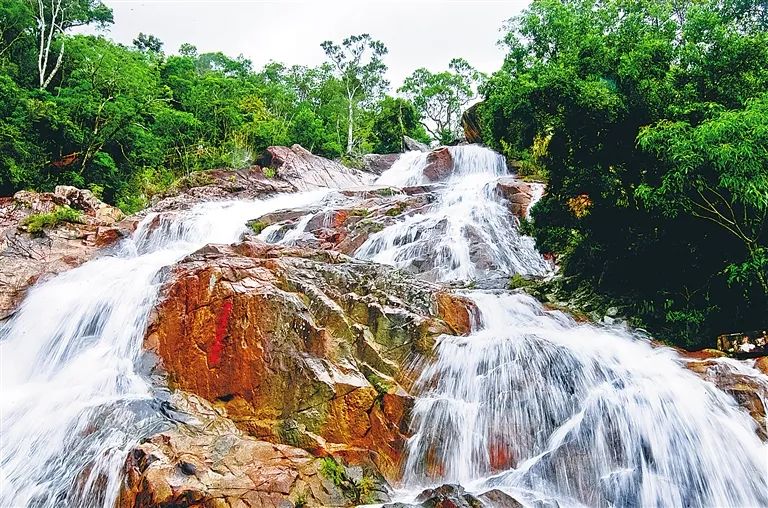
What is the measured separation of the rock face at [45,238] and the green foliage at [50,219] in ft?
0.29

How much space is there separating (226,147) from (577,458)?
78.0 feet

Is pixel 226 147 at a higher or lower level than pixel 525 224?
higher

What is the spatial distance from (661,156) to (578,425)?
4746mm

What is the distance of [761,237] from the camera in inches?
327

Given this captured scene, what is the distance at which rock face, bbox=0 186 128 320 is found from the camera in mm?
11508

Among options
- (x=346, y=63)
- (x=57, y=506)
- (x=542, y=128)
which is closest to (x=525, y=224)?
(x=542, y=128)

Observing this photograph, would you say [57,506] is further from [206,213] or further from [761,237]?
[206,213]

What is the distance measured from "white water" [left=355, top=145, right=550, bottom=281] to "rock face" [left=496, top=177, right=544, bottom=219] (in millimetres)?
292

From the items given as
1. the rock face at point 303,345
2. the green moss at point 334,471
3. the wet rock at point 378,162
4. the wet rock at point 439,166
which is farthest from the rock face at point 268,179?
the green moss at point 334,471

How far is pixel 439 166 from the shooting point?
25.2m

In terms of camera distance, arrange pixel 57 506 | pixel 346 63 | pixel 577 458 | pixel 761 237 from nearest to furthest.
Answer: pixel 57 506, pixel 577 458, pixel 761 237, pixel 346 63

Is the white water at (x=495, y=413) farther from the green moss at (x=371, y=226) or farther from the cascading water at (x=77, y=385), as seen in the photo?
the green moss at (x=371, y=226)

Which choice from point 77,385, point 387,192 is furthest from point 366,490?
point 387,192

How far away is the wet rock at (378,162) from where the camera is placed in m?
29.8
